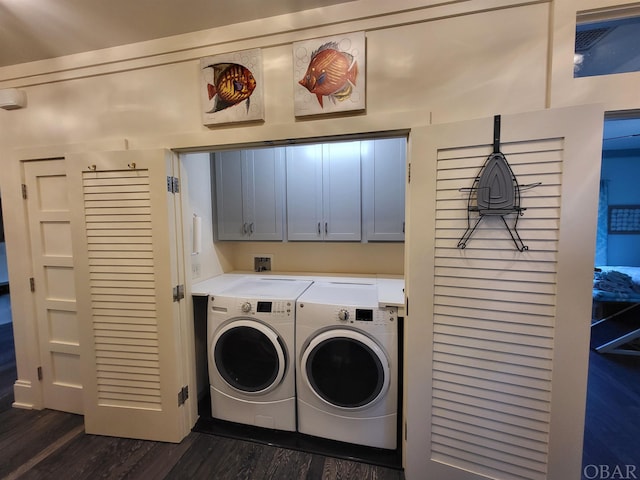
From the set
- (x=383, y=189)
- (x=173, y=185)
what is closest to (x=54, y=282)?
(x=173, y=185)

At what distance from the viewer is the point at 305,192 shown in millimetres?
2205

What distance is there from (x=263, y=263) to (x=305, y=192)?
0.87m

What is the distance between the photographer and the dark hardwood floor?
146 centimetres

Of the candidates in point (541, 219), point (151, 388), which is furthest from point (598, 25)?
point (151, 388)

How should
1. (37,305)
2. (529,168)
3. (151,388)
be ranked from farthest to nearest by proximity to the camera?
(37,305) → (151,388) → (529,168)

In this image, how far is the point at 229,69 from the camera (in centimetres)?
145

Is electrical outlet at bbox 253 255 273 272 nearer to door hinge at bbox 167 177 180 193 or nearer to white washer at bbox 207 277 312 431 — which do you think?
white washer at bbox 207 277 312 431

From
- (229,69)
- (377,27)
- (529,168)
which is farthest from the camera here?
(229,69)

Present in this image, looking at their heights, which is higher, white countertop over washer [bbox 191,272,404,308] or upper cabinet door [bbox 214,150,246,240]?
upper cabinet door [bbox 214,150,246,240]

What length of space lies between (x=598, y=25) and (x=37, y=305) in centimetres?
376

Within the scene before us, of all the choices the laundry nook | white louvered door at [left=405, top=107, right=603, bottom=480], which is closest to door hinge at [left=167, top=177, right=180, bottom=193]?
the laundry nook

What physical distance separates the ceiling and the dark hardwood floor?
2.53 meters

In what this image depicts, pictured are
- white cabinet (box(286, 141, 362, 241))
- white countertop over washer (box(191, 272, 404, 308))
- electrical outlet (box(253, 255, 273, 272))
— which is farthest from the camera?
electrical outlet (box(253, 255, 273, 272))

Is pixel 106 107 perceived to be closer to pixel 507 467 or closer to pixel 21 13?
pixel 21 13
